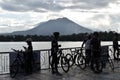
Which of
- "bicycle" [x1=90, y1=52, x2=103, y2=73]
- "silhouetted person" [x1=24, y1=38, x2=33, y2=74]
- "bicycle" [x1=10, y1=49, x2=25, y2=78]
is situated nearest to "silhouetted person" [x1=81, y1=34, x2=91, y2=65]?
"bicycle" [x1=90, y1=52, x2=103, y2=73]

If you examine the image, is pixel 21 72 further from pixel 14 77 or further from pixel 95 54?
pixel 95 54

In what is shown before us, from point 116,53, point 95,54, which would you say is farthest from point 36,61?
point 116,53

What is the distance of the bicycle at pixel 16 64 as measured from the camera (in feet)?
44.3

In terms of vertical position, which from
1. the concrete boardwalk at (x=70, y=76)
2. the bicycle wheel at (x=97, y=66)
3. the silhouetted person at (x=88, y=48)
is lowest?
the concrete boardwalk at (x=70, y=76)

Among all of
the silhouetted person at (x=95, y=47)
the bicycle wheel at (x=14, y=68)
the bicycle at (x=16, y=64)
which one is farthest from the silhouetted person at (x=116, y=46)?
the bicycle wheel at (x=14, y=68)

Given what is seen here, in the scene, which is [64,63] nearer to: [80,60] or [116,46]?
[80,60]

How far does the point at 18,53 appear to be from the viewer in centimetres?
1376

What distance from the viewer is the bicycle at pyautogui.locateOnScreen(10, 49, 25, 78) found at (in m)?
13.5

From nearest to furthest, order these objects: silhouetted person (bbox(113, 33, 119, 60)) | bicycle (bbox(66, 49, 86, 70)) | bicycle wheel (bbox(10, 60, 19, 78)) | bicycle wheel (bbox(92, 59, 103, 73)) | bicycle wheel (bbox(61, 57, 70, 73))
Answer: bicycle wheel (bbox(10, 60, 19, 78))
bicycle wheel (bbox(92, 59, 103, 73))
bicycle wheel (bbox(61, 57, 70, 73))
bicycle (bbox(66, 49, 86, 70))
silhouetted person (bbox(113, 33, 119, 60))

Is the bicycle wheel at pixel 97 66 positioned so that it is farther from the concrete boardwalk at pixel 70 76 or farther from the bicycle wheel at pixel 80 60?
the bicycle wheel at pixel 80 60

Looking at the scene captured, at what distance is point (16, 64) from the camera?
13711 mm

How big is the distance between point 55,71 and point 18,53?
73.9 inches

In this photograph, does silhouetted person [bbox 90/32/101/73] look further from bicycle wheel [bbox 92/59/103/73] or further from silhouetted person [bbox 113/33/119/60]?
silhouetted person [bbox 113/33/119/60]

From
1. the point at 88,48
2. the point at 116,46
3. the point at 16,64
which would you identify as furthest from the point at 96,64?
the point at 116,46
